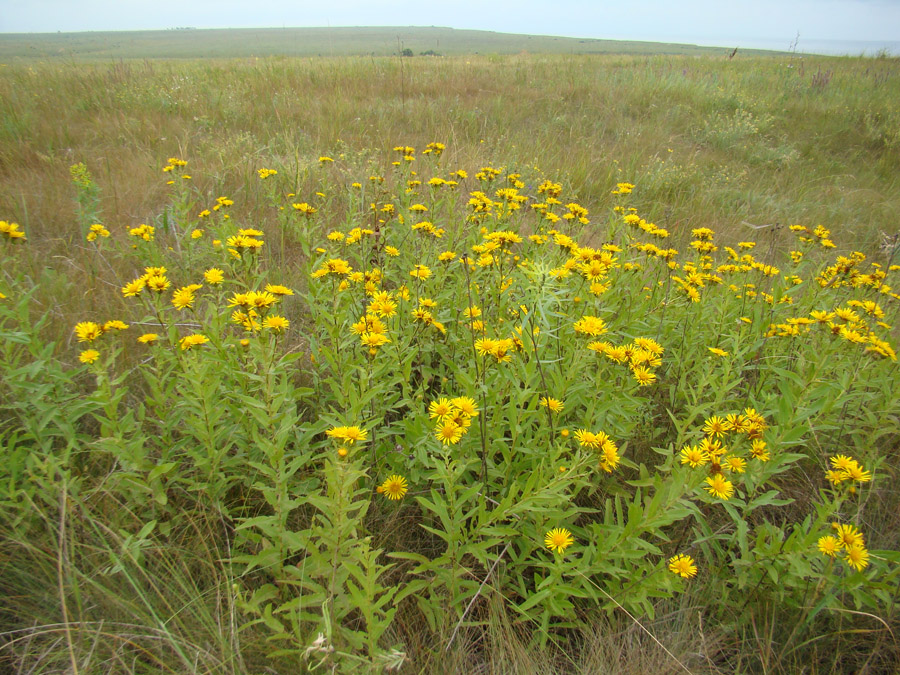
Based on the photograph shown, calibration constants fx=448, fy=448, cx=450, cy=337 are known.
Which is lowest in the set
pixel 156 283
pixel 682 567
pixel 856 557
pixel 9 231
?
pixel 682 567

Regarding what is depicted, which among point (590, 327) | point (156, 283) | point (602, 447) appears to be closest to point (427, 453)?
point (602, 447)

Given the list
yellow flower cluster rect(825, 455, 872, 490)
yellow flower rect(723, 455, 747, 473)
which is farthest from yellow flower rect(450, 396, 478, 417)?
yellow flower cluster rect(825, 455, 872, 490)

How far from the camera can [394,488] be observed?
1638 mm

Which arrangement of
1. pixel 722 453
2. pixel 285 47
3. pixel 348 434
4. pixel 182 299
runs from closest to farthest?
pixel 348 434
pixel 722 453
pixel 182 299
pixel 285 47

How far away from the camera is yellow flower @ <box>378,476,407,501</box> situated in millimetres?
1629

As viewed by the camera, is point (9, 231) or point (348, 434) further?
point (9, 231)

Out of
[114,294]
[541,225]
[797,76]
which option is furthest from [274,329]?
[797,76]

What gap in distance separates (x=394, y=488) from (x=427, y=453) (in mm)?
229

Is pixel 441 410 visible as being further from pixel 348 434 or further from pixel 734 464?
pixel 734 464

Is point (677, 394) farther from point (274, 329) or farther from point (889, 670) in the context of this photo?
point (274, 329)

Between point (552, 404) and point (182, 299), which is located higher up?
point (182, 299)

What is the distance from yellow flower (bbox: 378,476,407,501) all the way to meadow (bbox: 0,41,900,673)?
0.01 metres

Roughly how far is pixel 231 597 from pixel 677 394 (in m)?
2.21

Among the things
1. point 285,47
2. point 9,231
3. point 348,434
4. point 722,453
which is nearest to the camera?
point 348,434
